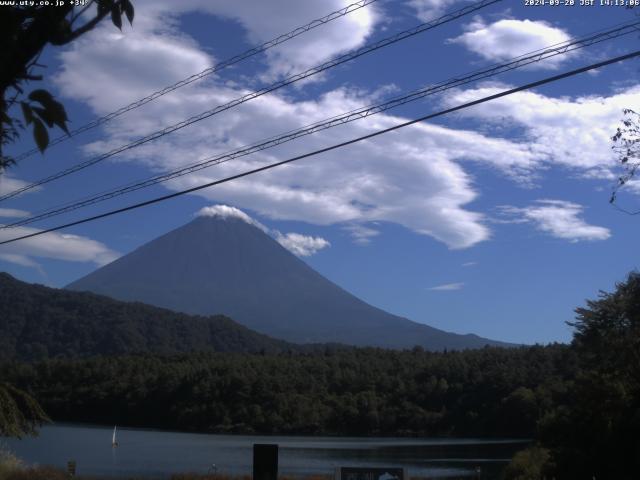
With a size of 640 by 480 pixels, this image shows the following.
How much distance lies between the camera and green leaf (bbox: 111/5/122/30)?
3.33m

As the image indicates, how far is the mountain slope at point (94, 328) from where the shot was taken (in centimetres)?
11831

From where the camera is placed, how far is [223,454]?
152 ft

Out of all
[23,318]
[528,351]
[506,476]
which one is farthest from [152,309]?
[506,476]

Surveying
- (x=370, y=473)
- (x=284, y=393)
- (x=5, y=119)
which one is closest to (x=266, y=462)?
(x=370, y=473)

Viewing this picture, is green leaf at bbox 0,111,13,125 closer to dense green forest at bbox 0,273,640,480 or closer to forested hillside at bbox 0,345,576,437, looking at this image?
dense green forest at bbox 0,273,640,480

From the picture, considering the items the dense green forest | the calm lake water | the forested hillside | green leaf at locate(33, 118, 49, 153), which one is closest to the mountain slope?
the dense green forest

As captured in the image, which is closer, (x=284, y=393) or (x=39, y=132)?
(x=39, y=132)

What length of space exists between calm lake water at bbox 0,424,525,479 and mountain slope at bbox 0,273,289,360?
5489 centimetres

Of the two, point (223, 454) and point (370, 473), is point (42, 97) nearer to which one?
point (370, 473)

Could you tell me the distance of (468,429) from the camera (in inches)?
2665

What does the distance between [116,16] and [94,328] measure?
416ft

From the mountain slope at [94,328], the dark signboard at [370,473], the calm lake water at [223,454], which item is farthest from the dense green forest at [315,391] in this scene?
the dark signboard at [370,473]

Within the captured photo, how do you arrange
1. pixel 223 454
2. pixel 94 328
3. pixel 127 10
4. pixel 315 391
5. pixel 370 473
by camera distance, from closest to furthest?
pixel 127 10
pixel 370 473
pixel 223 454
pixel 315 391
pixel 94 328

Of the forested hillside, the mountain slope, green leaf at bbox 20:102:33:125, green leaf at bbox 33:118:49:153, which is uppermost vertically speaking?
the mountain slope
